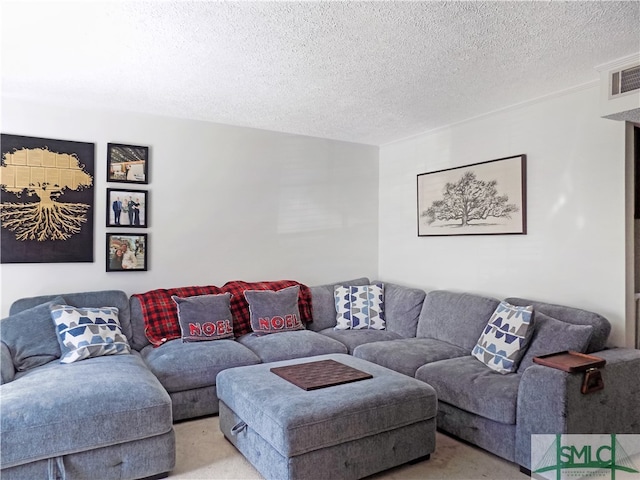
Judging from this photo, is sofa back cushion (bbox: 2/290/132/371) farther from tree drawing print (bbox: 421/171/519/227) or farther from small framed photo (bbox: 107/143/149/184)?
tree drawing print (bbox: 421/171/519/227)

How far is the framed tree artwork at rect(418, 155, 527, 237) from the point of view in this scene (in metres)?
3.58

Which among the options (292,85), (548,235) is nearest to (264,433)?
(292,85)

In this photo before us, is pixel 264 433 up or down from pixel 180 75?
down

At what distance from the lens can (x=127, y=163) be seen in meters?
3.80

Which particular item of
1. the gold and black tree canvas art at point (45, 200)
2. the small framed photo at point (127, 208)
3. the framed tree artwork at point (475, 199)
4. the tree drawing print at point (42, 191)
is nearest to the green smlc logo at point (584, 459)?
the framed tree artwork at point (475, 199)

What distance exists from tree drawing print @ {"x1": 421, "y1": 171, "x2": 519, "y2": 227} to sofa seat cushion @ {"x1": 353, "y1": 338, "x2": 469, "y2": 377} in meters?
1.17

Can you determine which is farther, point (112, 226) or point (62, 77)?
point (112, 226)

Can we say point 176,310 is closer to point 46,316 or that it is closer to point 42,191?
point 46,316

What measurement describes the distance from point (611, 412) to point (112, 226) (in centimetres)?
374

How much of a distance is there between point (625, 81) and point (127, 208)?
372 centimetres

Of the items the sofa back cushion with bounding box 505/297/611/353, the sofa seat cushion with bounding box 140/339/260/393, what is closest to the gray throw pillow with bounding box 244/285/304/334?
the sofa seat cushion with bounding box 140/339/260/393

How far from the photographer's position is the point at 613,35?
2406mm

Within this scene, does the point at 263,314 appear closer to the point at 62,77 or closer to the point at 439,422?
the point at 439,422

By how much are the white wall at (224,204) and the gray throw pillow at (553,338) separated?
2363 millimetres
